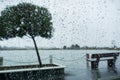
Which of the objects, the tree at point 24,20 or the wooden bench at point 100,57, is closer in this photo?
the tree at point 24,20

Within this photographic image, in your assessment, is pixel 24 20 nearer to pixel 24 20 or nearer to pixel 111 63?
pixel 24 20

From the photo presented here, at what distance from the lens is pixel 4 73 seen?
1050 cm

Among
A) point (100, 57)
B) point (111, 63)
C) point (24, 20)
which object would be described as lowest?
point (111, 63)

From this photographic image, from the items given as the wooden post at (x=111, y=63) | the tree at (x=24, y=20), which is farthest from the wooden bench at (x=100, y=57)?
the tree at (x=24, y=20)

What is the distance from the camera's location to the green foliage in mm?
12422

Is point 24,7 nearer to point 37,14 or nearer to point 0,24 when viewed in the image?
point 37,14

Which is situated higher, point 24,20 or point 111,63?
point 24,20

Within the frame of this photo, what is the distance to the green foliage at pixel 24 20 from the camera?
12.4 m

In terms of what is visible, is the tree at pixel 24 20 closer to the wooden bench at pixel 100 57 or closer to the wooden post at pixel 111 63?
the wooden bench at pixel 100 57

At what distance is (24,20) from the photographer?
492 inches

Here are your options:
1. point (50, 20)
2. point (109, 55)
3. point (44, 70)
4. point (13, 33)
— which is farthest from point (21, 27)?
point (109, 55)

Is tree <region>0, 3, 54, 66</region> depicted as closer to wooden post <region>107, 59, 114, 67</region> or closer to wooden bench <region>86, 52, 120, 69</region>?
wooden bench <region>86, 52, 120, 69</region>

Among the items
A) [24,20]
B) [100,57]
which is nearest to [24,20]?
[24,20]

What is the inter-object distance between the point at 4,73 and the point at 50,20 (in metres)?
4.51
